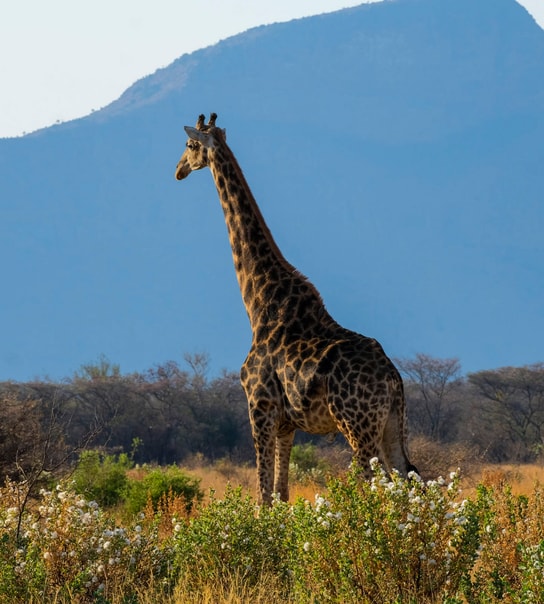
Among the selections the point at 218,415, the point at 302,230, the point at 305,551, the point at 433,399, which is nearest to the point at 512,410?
the point at 433,399

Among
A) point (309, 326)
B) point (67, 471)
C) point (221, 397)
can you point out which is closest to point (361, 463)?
point (309, 326)

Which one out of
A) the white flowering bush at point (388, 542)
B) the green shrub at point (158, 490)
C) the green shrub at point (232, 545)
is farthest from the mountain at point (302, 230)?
the white flowering bush at point (388, 542)

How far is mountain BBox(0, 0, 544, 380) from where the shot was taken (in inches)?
6540

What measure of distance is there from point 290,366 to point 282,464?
37.7 inches

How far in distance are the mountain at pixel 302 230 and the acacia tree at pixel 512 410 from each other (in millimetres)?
120836

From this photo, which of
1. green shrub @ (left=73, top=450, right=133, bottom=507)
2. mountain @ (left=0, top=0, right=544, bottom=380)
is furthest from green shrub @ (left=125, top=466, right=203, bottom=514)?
mountain @ (left=0, top=0, right=544, bottom=380)

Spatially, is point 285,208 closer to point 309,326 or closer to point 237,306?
point 237,306

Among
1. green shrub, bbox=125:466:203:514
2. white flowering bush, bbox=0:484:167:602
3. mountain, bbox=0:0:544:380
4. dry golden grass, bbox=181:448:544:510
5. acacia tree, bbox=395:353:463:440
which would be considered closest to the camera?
white flowering bush, bbox=0:484:167:602

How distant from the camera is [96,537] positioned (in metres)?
6.73

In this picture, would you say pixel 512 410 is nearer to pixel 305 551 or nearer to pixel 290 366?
pixel 290 366

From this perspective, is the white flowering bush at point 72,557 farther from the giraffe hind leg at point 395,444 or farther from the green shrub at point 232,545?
the giraffe hind leg at point 395,444

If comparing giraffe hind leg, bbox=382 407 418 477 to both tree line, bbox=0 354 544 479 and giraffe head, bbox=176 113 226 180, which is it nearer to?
giraffe head, bbox=176 113 226 180

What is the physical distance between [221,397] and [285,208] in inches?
5978

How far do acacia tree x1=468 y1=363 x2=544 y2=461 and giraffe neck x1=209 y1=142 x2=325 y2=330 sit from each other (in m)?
17.8
